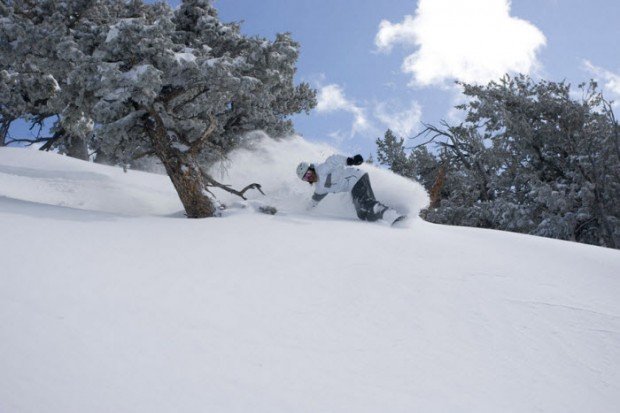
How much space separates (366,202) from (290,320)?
4188 millimetres

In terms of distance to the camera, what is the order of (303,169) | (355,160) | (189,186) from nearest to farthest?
(355,160) < (189,186) < (303,169)

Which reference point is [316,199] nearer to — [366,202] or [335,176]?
[335,176]

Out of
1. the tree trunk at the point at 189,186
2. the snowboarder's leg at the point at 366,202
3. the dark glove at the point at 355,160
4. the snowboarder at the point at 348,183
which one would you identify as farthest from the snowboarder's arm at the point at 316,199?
the tree trunk at the point at 189,186

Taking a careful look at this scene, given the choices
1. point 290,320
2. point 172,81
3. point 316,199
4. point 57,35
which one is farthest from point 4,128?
point 290,320

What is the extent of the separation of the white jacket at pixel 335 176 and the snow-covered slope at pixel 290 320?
5.37ft

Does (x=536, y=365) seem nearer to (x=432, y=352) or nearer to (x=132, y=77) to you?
(x=432, y=352)

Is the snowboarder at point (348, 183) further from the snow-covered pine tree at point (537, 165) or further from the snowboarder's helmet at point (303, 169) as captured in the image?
the snow-covered pine tree at point (537, 165)

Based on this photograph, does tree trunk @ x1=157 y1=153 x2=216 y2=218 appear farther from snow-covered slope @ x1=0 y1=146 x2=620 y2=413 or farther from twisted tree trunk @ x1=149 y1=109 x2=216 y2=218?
snow-covered slope @ x1=0 y1=146 x2=620 y2=413

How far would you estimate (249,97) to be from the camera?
913 centimetres

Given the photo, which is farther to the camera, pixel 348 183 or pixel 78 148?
pixel 78 148

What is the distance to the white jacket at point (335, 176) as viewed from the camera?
743 centimetres

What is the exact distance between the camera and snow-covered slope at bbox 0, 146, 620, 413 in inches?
92.9

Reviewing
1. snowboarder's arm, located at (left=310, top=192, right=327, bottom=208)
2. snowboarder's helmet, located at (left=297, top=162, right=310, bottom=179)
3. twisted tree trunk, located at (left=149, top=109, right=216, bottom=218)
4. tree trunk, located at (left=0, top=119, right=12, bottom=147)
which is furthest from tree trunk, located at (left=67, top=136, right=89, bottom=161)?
snowboarder's arm, located at (left=310, top=192, right=327, bottom=208)

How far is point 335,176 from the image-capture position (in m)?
7.56
